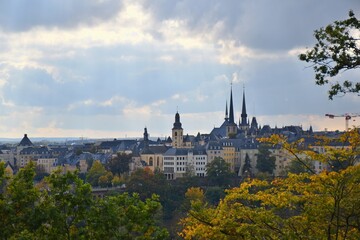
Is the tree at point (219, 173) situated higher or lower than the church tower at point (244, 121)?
lower

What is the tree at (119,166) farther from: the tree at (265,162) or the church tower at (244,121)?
the church tower at (244,121)

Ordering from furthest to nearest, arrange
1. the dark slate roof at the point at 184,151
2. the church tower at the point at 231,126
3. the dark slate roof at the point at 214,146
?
the church tower at the point at 231,126
the dark slate roof at the point at 214,146
the dark slate roof at the point at 184,151

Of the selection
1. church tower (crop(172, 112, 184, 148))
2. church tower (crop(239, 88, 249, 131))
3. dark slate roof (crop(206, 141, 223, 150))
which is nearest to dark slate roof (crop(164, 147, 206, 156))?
dark slate roof (crop(206, 141, 223, 150))

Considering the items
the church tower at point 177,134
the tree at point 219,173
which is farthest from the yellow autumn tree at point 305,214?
the church tower at point 177,134

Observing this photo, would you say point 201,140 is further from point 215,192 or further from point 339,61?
point 339,61

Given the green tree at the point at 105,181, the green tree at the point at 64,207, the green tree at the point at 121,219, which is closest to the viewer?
the green tree at the point at 121,219

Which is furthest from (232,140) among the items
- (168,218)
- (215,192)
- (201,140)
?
(168,218)

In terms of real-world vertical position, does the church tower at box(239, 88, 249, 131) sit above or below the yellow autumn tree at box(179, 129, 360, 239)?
above

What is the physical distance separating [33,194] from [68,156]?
124m


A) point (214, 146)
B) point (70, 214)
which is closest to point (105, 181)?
point (214, 146)

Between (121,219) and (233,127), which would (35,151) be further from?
(121,219)

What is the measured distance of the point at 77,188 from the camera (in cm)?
1731

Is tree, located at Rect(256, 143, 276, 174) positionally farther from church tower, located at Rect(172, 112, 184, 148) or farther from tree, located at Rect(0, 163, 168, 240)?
tree, located at Rect(0, 163, 168, 240)

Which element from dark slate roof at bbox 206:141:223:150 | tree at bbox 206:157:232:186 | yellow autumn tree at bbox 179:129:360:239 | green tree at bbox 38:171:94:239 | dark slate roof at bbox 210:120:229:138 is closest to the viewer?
yellow autumn tree at bbox 179:129:360:239
